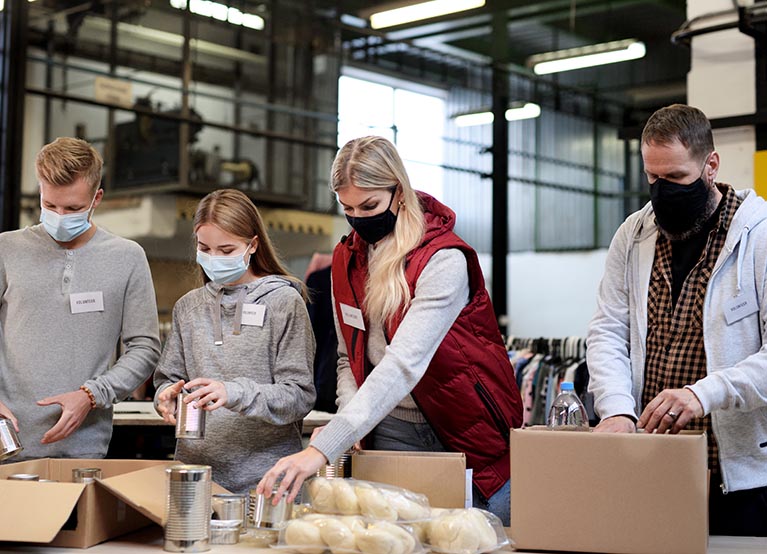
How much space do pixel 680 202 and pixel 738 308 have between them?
263mm

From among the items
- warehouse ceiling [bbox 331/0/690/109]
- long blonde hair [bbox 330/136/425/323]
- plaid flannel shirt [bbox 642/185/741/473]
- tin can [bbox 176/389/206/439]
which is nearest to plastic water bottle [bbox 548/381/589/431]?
plaid flannel shirt [bbox 642/185/741/473]

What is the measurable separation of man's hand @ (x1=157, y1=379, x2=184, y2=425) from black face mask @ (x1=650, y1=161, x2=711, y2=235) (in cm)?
112

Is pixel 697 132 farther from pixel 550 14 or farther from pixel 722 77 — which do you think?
pixel 550 14

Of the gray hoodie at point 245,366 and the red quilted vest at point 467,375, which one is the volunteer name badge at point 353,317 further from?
the gray hoodie at point 245,366

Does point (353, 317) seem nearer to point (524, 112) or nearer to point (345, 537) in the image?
point (345, 537)

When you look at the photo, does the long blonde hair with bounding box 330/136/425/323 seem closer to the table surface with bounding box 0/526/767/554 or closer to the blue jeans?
the blue jeans

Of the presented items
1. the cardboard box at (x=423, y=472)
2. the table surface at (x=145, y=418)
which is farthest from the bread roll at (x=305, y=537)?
the table surface at (x=145, y=418)

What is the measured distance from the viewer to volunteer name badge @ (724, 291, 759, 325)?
6.68ft

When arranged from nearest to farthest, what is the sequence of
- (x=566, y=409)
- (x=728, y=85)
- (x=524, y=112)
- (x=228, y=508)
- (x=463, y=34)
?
(x=228, y=508)
(x=566, y=409)
(x=728, y=85)
(x=463, y=34)
(x=524, y=112)

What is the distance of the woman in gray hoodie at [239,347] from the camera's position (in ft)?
7.31

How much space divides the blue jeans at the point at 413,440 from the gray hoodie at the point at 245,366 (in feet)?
0.66

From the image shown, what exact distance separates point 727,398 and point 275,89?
10183 millimetres

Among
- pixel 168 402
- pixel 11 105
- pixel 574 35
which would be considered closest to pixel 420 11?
pixel 574 35

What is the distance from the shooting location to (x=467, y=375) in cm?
206
